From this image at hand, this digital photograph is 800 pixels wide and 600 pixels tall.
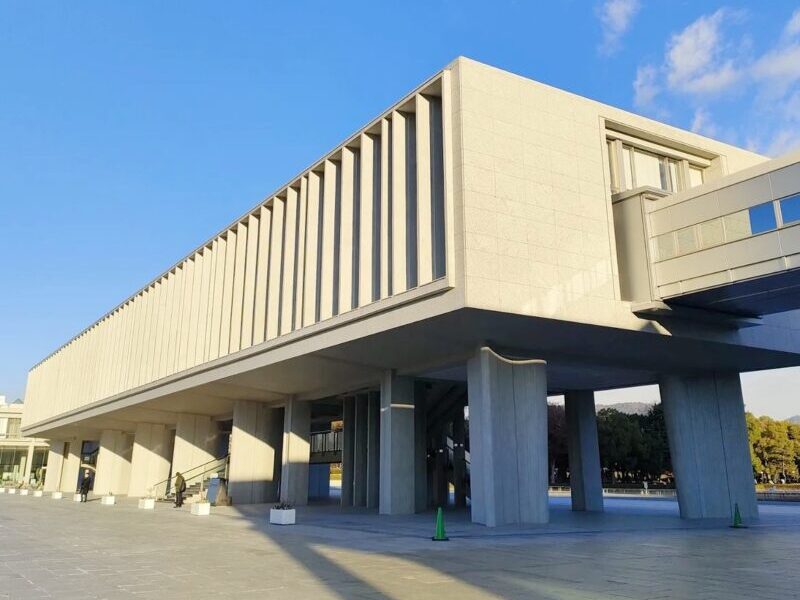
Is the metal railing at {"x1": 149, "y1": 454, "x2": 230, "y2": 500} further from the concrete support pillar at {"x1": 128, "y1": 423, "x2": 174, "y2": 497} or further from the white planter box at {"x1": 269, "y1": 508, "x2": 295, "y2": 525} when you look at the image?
the white planter box at {"x1": 269, "y1": 508, "x2": 295, "y2": 525}

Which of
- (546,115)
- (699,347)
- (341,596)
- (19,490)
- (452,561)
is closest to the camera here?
(341,596)

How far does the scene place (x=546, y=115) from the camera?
2228 cm

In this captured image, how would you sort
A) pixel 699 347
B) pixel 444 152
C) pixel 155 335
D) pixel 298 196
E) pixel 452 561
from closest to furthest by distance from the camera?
pixel 452 561, pixel 444 152, pixel 699 347, pixel 298 196, pixel 155 335

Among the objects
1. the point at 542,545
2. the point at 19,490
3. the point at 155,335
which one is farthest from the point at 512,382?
the point at 19,490

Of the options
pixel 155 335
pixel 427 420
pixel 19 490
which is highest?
pixel 155 335

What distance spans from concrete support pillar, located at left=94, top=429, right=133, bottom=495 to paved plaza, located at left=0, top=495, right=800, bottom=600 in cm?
4253

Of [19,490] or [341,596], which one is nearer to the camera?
[341,596]

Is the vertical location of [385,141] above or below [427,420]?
above

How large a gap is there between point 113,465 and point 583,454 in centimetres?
4815

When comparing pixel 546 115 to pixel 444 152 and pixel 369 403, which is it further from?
pixel 369 403

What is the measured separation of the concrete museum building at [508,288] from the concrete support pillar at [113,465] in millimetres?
31777

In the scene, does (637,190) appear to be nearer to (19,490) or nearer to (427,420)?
(427,420)

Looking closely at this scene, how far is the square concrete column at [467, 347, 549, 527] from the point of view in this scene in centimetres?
2148

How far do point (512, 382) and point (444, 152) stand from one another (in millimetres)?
8777
